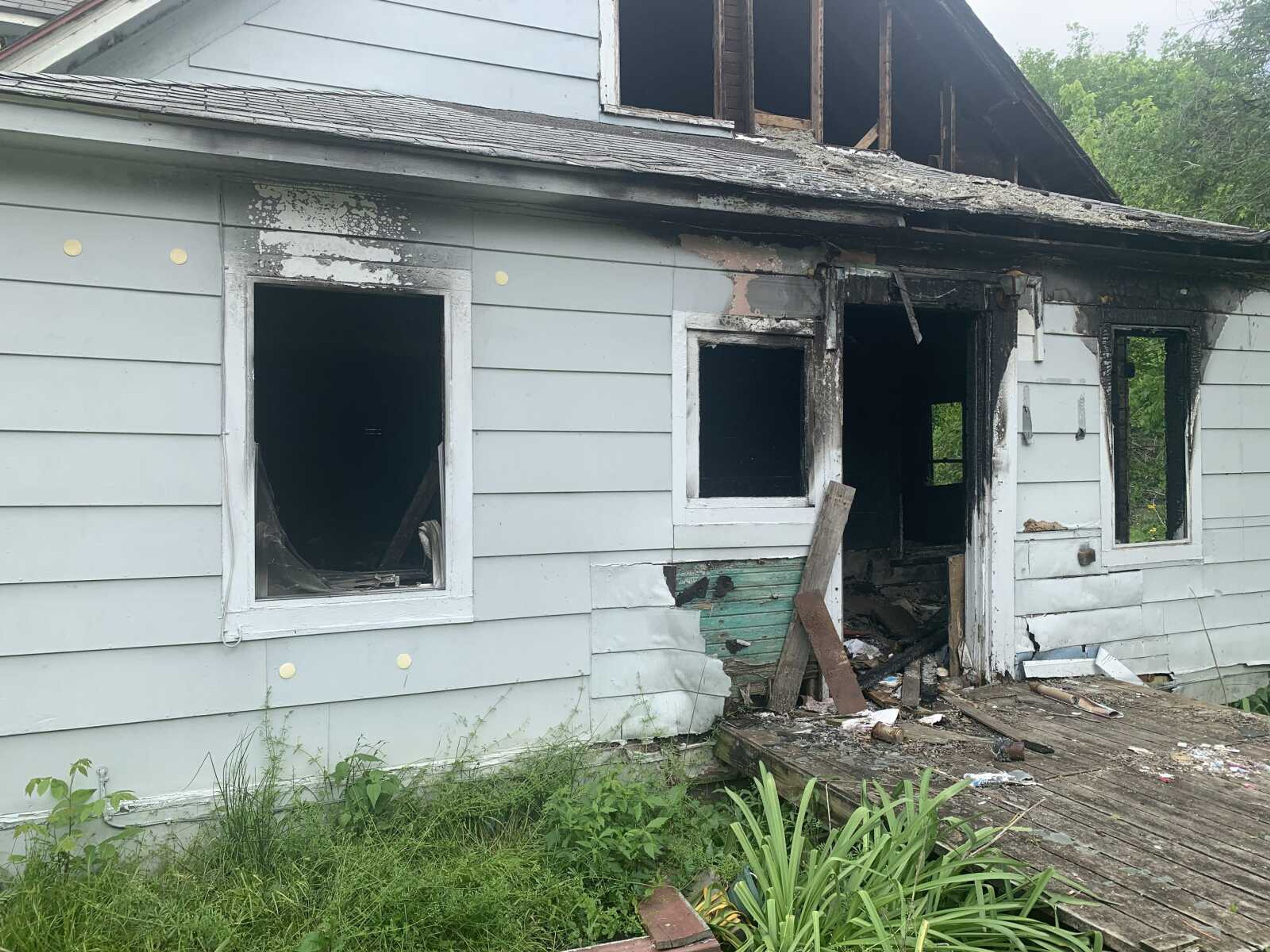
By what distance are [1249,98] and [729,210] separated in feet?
41.4

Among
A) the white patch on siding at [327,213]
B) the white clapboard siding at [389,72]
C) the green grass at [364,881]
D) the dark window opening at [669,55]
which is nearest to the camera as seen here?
the green grass at [364,881]

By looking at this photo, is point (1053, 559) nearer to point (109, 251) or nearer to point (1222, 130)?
point (109, 251)

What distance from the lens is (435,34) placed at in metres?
4.77

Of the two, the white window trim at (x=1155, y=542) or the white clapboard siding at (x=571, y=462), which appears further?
the white window trim at (x=1155, y=542)

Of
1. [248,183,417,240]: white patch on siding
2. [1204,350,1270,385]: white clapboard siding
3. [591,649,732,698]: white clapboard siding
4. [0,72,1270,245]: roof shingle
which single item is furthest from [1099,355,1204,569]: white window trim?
[248,183,417,240]: white patch on siding

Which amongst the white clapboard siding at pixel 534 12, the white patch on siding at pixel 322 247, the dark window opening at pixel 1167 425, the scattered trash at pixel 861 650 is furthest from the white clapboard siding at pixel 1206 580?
the white patch on siding at pixel 322 247

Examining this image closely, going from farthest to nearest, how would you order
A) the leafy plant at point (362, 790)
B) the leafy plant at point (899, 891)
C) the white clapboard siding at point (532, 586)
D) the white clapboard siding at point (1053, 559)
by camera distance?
1. the white clapboard siding at point (1053, 559)
2. the white clapboard siding at point (532, 586)
3. the leafy plant at point (362, 790)
4. the leafy plant at point (899, 891)

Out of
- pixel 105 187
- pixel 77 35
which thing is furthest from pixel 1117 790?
pixel 77 35

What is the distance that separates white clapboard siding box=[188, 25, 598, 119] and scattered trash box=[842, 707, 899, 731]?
388cm

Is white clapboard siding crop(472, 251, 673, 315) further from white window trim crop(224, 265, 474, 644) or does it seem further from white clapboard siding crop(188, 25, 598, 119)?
white clapboard siding crop(188, 25, 598, 119)

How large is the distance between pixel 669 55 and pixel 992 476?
4.45m

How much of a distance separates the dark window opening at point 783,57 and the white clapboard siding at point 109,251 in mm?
4105

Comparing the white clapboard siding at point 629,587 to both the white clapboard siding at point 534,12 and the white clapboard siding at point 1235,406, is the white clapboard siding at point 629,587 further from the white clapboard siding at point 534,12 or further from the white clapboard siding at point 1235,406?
the white clapboard siding at point 1235,406

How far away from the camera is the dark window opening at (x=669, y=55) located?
Answer: 6.35 m
